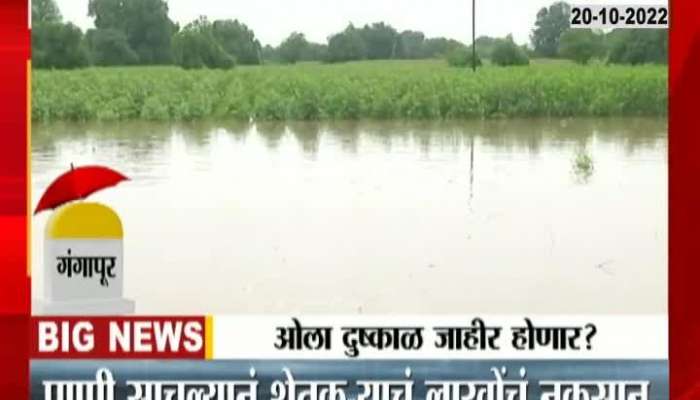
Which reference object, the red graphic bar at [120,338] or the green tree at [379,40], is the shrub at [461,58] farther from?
the red graphic bar at [120,338]

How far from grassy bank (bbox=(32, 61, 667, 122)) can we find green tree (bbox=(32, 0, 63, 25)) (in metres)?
0.18

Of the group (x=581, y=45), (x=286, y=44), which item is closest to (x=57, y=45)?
(x=286, y=44)

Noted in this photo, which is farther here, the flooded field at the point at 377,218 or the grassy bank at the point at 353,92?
the grassy bank at the point at 353,92

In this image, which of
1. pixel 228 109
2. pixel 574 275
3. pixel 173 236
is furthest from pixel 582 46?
pixel 173 236

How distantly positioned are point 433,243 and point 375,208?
0.55 ft

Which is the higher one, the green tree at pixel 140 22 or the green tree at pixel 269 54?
the green tree at pixel 140 22

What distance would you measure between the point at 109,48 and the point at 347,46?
601 millimetres

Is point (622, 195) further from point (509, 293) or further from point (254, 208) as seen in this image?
point (254, 208)

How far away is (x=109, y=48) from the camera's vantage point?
3.51 meters

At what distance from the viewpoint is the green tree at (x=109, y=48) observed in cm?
349

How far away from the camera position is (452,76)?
3.56 m

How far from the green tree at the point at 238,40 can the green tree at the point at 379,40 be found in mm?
272
